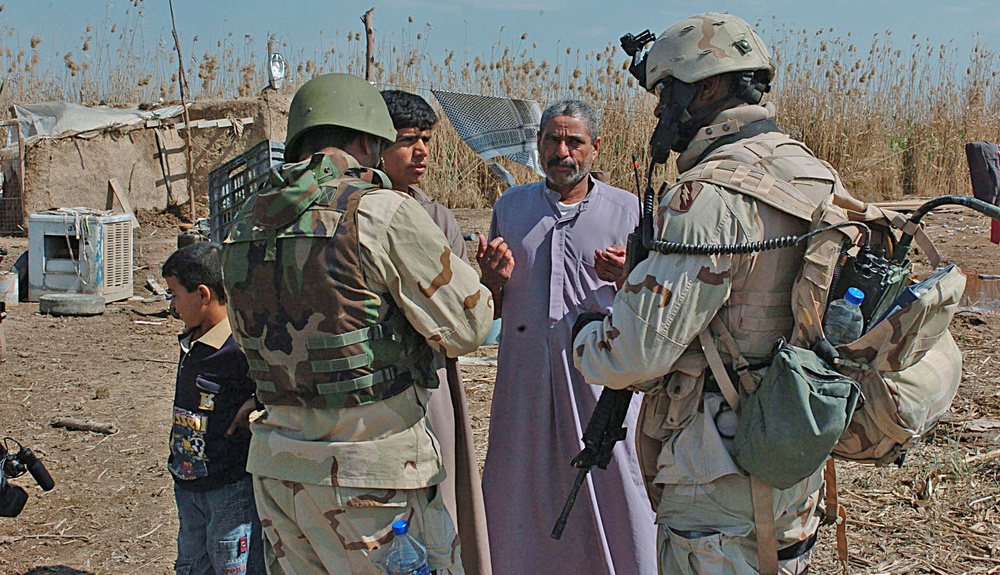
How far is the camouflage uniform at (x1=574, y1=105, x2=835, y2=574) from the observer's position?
2.12 meters

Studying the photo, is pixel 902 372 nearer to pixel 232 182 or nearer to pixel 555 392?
pixel 555 392

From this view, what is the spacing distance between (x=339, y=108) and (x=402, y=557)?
123cm

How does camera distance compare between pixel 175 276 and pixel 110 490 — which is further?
pixel 110 490

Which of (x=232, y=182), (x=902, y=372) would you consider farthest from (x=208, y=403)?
(x=902, y=372)

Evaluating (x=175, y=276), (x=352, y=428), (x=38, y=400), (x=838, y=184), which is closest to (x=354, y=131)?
(x=352, y=428)

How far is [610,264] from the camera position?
3256 millimetres

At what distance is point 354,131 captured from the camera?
8.23ft

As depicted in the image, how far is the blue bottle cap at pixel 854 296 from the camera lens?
2.07 meters

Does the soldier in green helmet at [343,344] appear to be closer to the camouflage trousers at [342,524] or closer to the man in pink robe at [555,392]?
the camouflage trousers at [342,524]

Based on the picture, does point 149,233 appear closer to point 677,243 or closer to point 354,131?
point 354,131

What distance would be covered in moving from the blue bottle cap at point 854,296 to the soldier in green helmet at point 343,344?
93cm

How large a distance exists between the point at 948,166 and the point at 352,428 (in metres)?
13.1

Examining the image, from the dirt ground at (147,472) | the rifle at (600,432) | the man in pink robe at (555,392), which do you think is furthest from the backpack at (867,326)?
the dirt ground at (147,472)

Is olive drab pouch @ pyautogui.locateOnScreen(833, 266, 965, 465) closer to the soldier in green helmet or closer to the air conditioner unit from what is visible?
the soldier in green helmet
